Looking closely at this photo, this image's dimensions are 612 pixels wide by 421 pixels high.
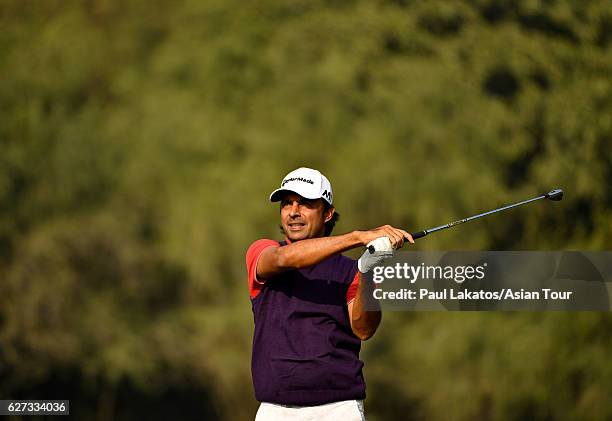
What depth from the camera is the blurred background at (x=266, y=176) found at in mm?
9117

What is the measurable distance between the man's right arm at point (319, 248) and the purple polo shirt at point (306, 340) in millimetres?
141

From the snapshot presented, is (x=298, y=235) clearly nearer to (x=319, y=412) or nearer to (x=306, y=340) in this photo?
(x=306, y=340)

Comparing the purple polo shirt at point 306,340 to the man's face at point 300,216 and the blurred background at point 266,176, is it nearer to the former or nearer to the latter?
the man's face at point 300,216

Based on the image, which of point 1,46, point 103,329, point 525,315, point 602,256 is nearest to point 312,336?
point 602,256

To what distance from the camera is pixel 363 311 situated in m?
3.46

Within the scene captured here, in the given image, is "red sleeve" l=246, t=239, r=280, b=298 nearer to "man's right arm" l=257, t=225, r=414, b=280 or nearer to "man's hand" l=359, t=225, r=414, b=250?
"man's right arm" l=257, t=225, r=414, b=280

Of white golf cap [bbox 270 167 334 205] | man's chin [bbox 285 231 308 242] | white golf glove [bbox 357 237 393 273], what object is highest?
white golf cap [bbox 270 167 334 205]

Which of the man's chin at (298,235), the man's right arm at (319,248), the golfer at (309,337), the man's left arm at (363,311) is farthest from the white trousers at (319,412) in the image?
the man's chin at (298,235)

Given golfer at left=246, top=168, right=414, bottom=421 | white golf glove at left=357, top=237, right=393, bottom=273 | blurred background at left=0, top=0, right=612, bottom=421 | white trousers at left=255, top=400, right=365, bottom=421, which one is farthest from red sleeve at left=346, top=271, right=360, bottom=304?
blurred background at left=0, top=0, right=612, bottom=421

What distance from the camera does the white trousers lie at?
354 cm

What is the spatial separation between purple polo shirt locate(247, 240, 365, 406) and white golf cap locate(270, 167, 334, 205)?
0.86ft

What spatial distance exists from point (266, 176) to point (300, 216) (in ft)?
19.5

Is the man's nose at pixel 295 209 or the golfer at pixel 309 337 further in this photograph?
the man's nose at pixel 295 209

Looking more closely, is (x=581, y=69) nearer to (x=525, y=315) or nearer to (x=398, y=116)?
(x=398, y=116)
